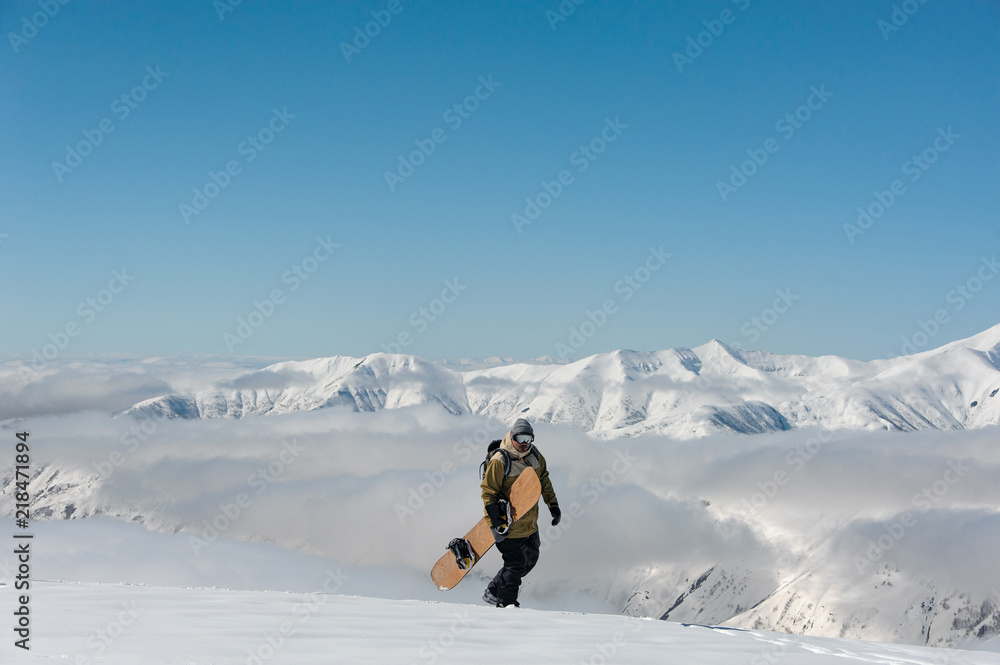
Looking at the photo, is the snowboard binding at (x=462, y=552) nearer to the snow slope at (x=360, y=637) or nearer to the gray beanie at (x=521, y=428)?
the snow slope at (x=360, y=637)

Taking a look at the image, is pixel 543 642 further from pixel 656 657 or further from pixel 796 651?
pixel 796 651

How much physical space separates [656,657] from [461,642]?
7.92 feet

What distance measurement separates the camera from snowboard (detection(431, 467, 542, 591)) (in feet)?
39.0

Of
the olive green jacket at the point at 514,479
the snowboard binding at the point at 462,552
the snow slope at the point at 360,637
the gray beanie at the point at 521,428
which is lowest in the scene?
the snow slope at the point at 360,637

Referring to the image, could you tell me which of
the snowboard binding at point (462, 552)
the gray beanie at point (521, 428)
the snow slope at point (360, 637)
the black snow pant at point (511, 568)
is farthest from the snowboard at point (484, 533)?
the snow slope at point (360, 637)

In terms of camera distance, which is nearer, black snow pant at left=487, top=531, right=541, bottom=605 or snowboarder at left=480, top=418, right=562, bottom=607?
snowboarder at left=480, top=418, right=562, bottom=607

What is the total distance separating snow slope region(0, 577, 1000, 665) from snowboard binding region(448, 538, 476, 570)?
156cm

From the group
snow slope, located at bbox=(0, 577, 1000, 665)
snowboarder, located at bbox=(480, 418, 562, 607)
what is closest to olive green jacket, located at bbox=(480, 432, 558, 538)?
snowboarder, located at bbox=(480, 418, 562, 607)

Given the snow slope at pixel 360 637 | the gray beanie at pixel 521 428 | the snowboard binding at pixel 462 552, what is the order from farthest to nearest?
the snowboard binding at pixel 462 552 < the gray beanie at pixel 521 428 < the snow slope at pixel 360 637

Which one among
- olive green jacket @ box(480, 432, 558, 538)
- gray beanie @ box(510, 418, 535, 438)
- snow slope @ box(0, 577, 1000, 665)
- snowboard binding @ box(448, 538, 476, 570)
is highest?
gray beanie @ box(510, 418, 535, 438)

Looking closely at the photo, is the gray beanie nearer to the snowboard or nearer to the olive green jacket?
the olive green jacket

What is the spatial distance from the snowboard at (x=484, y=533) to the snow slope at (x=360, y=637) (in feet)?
5.57

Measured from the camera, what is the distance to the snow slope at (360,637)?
23.1 feet

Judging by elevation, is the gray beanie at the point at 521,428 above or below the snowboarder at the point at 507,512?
above
